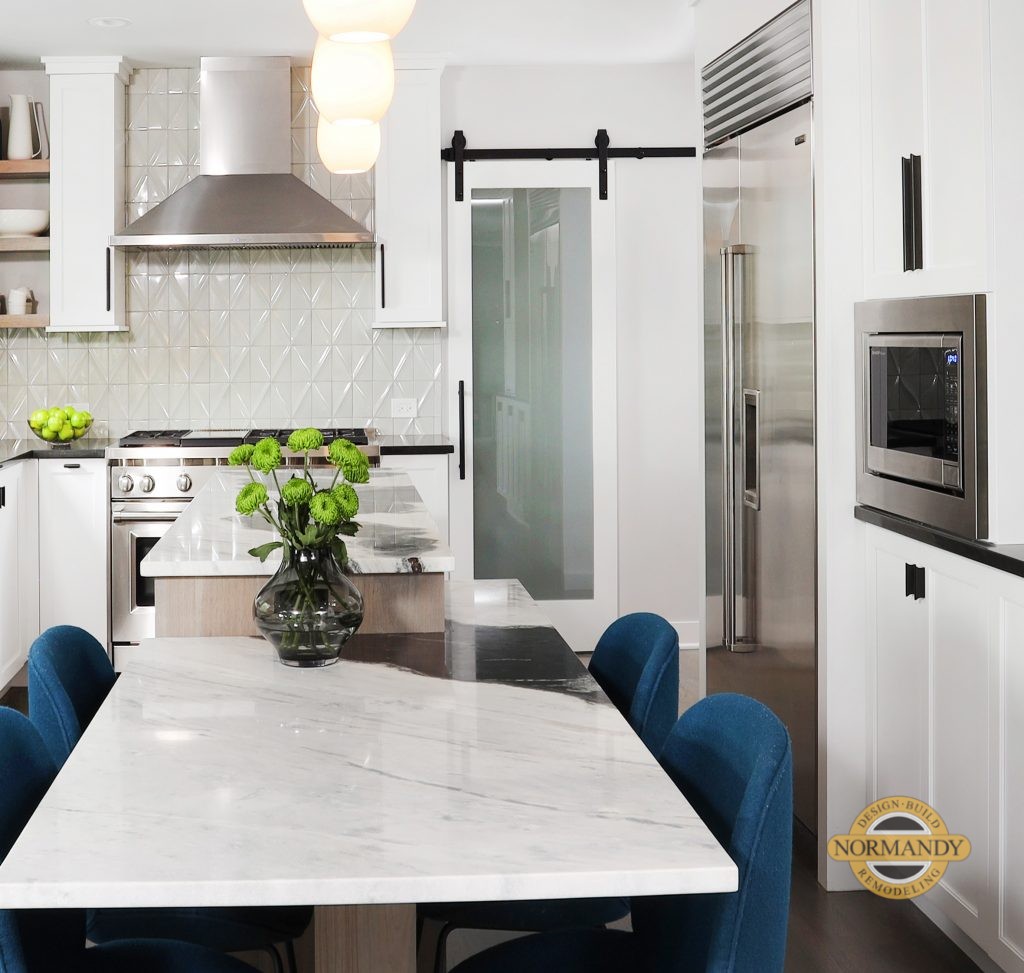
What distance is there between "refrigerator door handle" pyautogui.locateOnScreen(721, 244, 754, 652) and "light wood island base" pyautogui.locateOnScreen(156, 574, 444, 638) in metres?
1.48

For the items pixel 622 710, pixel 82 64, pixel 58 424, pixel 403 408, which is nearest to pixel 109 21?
pixel 82 64

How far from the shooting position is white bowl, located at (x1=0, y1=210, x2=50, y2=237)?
16.4 ft

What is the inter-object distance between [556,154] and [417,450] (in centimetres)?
151

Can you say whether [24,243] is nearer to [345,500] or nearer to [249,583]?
[249,583]

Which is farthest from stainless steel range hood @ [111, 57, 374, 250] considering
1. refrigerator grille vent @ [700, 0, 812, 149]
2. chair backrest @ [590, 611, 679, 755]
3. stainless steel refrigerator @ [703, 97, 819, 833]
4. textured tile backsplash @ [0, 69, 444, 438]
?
chair backrest @ [590, 611, 679, 755]

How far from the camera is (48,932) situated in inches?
56.2

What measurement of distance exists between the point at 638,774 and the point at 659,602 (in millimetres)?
4119

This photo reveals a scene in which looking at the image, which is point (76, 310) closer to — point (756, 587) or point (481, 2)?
point (481, 2)

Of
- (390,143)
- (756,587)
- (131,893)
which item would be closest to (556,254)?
(390,143)

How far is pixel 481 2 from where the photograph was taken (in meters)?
4.31

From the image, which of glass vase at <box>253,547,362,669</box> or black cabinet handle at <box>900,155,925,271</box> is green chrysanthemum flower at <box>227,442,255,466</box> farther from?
black cabinet handle at <box>900,155,925,271</box>

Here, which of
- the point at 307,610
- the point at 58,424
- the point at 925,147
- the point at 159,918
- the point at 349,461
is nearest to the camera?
the point at 159,918

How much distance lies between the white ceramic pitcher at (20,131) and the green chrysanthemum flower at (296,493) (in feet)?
12.5

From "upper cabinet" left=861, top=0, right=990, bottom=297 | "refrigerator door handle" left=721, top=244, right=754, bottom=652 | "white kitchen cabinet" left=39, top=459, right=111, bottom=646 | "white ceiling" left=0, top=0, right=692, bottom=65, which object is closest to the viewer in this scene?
"upper cabinet" left=861, top=0, right=990, bottom=297
